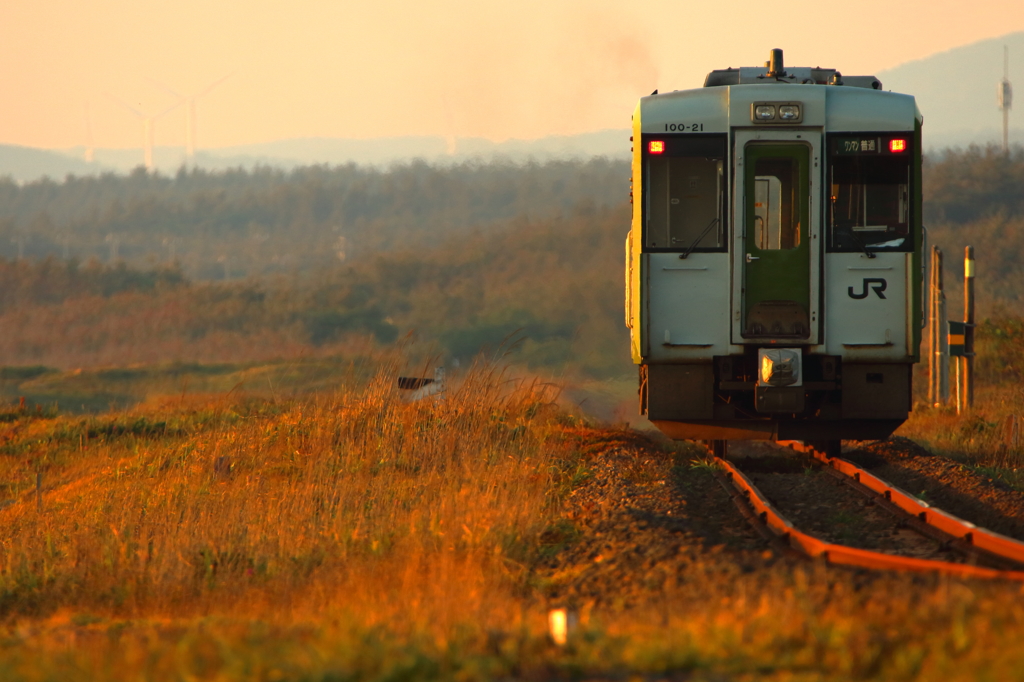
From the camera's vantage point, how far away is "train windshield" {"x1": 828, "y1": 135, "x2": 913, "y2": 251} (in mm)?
10656

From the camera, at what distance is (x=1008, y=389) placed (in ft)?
71.7

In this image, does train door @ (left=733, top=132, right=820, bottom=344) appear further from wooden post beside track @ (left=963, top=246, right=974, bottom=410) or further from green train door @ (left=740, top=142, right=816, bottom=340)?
wooden post beside track @ (left=963, top=246, right=974, bottom=410)

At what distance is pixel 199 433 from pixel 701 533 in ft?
35.1

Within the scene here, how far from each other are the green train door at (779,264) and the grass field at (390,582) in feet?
5.80

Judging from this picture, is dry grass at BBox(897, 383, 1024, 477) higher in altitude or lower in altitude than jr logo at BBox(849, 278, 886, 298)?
lower

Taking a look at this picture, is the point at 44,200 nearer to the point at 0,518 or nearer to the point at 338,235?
the point at 338,235

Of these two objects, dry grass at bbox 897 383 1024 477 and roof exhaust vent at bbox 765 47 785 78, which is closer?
roof exhaust vent at bbox 765 47 785 78

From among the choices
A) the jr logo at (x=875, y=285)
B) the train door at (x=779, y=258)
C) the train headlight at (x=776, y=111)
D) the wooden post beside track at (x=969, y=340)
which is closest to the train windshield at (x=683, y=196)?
the train door at (x=779, y=258)

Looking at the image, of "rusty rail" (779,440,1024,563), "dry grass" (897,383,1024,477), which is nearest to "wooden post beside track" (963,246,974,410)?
"dry grass" (897,383,1024,477)

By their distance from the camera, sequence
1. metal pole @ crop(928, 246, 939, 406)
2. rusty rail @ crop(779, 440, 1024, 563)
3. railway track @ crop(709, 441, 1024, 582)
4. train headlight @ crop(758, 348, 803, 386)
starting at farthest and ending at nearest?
metal pole @ crop(928, 246, 939, 406), train headlight @ crop(758, 348, 803, 386), rusty rail @ crop(779, 440, 1024, 563), railway track @ crop(709, 441, 1024, 582)

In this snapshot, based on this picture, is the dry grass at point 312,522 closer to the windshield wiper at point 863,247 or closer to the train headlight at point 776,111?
the windshield wiper at point 863,247

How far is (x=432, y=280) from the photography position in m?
52.6

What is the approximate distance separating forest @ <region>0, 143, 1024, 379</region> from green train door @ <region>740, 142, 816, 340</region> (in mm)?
18074

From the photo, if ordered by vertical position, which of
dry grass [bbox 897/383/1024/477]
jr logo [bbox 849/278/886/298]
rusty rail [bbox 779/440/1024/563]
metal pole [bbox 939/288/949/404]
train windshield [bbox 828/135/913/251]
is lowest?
dry grass [bbox 897/383/1024/477]
